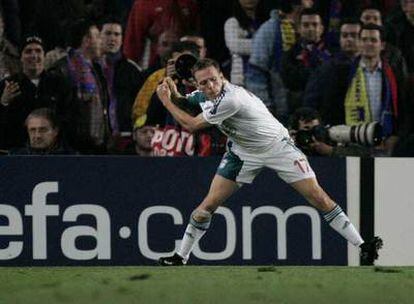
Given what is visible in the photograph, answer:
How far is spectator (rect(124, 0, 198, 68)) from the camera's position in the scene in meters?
11.2

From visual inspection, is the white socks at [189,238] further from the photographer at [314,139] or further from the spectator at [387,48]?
the spectator at [387,48]

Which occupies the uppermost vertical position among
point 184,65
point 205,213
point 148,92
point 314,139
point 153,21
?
point 153,21

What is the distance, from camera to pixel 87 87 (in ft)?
36.0

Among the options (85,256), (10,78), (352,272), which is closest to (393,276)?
(352,272)

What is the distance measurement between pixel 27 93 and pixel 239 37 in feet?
7.38

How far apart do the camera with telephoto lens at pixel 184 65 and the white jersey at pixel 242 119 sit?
36 cm

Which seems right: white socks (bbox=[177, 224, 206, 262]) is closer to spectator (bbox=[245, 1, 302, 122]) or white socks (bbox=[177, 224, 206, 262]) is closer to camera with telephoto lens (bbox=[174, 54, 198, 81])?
camera with telephoto lens (bbox=[174, 54, 198, 81])

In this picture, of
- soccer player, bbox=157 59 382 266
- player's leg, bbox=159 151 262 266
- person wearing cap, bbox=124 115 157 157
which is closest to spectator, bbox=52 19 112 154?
person wearing cap, bbox=124 115 157 157

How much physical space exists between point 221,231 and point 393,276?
3.26 metres

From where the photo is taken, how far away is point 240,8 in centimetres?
1136

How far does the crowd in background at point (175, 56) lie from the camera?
1084 cm

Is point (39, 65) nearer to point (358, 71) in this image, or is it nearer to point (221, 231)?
point (221, 231)

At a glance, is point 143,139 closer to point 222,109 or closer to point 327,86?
point 222,109

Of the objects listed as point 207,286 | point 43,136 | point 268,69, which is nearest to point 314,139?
point 268,69
